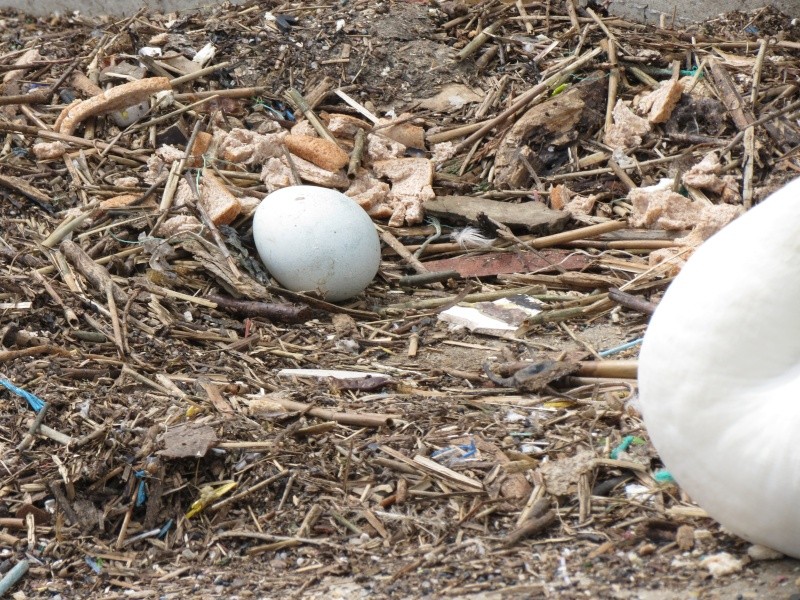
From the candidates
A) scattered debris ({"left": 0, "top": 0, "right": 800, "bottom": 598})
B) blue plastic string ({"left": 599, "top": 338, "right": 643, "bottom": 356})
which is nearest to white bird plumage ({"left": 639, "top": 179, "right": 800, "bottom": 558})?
scattered debris ({"left": 0, "top": 0, "right": 800, "bottom": 598})

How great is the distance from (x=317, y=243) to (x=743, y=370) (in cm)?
283

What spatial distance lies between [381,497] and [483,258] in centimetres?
244

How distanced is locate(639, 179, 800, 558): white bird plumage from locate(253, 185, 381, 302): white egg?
2.64 metres

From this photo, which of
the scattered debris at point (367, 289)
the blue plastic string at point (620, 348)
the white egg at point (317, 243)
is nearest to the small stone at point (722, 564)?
the scattered debris at point (367, 289)

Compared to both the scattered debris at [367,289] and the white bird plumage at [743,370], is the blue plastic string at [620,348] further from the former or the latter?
the white bird plumage at [743,370]

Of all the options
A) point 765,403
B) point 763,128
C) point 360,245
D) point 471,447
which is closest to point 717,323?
point 765,403

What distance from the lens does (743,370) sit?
266cm

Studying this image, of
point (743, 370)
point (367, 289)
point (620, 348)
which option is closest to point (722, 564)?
point (743, 370)

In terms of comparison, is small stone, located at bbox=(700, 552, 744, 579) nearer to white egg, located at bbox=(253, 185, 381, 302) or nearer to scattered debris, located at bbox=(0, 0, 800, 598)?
scattered debris, located at bbox=(0, 0, 800, 598)

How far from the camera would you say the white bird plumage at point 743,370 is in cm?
261

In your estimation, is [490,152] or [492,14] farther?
[492,14]

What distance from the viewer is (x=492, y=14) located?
302 inches

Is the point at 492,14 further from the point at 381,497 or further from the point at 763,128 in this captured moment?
the point at 381,497

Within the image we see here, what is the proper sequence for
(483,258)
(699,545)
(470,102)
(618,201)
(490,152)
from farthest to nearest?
(470,102)
(490,152)
(618,201)
(483,258)
(699,545)
